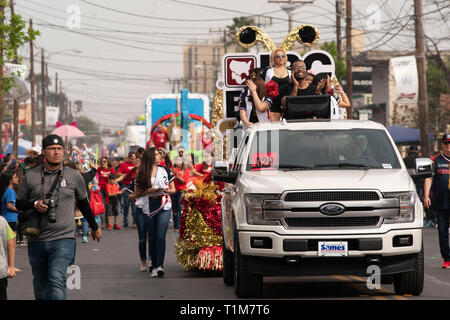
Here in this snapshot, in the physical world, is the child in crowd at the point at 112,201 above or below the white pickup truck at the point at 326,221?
below

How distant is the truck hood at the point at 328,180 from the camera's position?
10570mm

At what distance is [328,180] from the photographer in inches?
418

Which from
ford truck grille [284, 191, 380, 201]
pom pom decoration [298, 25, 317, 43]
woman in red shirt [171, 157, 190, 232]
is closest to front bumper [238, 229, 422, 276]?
ford truck grille [284, 191, 380, 201]

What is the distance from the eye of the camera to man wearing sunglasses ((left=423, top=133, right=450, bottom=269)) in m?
14.9

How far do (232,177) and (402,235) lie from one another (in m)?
2.15

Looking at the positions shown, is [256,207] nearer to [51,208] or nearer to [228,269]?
[228,269]

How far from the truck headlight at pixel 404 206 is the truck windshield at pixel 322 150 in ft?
2.27

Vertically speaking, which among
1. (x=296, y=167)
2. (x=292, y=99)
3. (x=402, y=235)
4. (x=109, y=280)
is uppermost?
(x=292, y=99)

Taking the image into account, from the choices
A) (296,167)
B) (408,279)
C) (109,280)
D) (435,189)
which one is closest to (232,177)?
(296,167)

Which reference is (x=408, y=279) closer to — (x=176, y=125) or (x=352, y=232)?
(x=352, y=232)

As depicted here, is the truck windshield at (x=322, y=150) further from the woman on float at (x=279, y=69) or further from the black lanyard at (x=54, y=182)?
the black lanyard at (x=54, y=182)

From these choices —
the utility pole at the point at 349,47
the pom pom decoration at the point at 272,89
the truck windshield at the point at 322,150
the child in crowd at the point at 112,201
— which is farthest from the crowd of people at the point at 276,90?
the utility pole at the point at 349,47

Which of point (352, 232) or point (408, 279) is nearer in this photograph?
point (352, 232)

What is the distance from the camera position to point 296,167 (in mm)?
11281
